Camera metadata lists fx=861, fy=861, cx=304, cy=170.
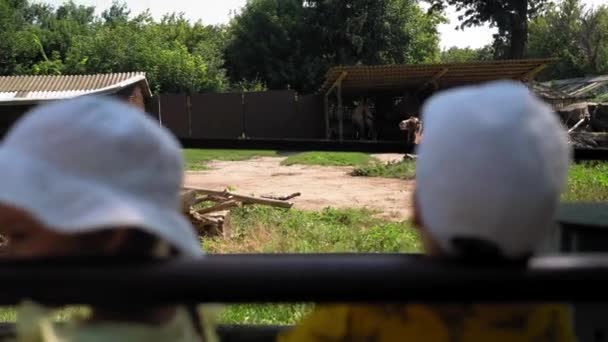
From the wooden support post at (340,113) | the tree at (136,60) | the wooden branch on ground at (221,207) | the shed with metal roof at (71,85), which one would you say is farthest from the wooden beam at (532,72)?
the tree at (136,60)

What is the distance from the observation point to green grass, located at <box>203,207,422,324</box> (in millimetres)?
6937

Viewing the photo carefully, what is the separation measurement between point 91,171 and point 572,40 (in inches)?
2232

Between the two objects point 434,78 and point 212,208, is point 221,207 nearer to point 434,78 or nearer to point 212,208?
point 212,208

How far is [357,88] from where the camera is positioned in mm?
21984

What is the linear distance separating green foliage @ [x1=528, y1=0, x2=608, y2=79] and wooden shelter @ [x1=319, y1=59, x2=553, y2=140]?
110 ft

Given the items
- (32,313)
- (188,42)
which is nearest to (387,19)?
(188,42)

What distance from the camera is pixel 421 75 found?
2036 centimetres

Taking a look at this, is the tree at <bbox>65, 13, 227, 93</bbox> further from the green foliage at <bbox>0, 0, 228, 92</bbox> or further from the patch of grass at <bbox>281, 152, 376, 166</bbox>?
the patch of grass at <bbox>281, 152, 376, 166</bbox>

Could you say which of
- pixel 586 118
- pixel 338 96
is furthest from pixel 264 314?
pixel 338 96

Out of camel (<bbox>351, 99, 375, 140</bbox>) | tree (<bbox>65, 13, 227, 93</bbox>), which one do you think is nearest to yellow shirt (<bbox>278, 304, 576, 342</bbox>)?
camel (<bbox>351, 99, 375, 140</bbox>)

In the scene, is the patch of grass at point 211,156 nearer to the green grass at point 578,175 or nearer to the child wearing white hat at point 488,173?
the green grass at point 578,175

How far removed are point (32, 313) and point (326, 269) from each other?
0.55 meters

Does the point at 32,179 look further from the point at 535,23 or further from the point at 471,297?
the point at 535,23

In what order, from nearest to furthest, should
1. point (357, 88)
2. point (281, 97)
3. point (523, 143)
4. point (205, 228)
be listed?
point (523, 143) → point (205, 228) → point (357, 88) → point (281, 97)
